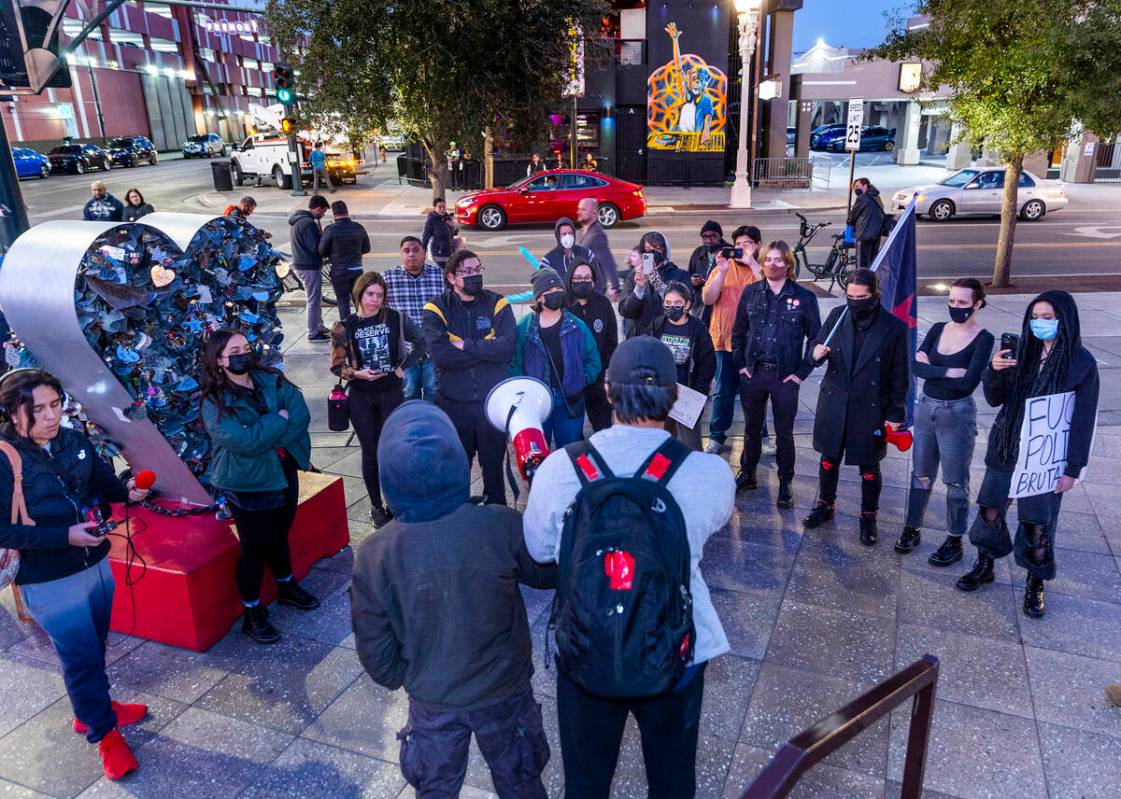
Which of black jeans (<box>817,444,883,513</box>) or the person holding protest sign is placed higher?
the person holding protest sign

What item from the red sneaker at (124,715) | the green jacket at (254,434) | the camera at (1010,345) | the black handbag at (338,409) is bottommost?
the red sneaker at (124,715)

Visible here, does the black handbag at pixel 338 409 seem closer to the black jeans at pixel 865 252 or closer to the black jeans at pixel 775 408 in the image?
the black jeans at pixel 775 408

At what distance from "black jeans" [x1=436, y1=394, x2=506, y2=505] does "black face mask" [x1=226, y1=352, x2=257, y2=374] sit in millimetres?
1530

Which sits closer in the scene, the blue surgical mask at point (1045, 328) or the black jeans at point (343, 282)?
the blue surgical mask at point (1045, 328)

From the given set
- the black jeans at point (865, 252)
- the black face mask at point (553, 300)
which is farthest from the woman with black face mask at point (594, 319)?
the black jeans at point (865, 252)

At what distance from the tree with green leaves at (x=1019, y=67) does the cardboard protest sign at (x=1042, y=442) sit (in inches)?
316

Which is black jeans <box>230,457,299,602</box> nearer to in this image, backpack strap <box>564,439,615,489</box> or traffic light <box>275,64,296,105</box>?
backpack strap <box>564,439,615,489</box>

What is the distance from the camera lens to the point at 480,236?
801 inches

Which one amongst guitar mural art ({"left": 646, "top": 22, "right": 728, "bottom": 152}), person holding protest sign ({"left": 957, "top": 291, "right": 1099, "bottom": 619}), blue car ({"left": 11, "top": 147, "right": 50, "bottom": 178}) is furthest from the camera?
blue car ({"left": 11, "top": 147, "right": 50, "bottom": 178})

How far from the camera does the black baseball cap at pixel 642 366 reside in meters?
2.49

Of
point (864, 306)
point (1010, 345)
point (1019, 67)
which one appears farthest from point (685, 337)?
point (1019, 67)

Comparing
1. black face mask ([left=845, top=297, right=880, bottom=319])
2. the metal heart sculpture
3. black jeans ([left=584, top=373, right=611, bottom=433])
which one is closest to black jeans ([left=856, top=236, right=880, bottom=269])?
black jeans ([left=584, top=373, right=611, bottom=433])

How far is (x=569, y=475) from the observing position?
244cm

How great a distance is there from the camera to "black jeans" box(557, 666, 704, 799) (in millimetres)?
2527
